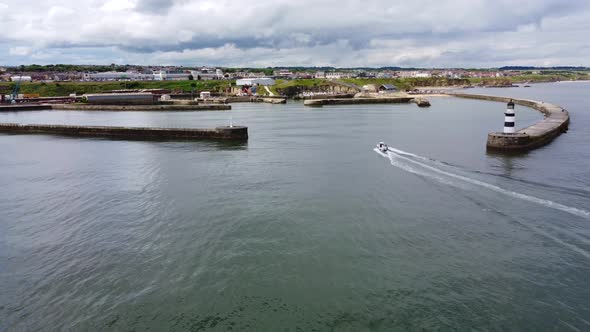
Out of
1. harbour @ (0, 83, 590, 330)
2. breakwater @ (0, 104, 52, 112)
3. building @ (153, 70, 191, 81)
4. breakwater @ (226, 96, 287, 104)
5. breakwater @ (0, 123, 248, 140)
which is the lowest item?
harbour @ (0, 83, 590, 330)

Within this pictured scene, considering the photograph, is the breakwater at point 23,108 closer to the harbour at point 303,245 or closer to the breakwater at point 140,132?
the breakwater at point 140,132

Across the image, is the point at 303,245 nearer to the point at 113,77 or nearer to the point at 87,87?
the point at 87,87

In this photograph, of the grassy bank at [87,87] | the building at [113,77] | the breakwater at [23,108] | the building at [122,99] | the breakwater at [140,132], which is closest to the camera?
the breakwater at [140,132]

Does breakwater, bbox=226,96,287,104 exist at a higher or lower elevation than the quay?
higher

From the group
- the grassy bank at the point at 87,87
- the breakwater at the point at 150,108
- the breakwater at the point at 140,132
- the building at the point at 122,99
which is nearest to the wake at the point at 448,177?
the breakwater at the point at 140,132

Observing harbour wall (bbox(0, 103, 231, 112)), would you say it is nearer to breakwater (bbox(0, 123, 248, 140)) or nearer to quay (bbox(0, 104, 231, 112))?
quay (bbox(0, 104, 231, 112))

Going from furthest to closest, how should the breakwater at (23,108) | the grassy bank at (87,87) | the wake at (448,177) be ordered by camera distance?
the grassy bank at (87,87) < the breakwater at (23,108) < the wake at (448,177)

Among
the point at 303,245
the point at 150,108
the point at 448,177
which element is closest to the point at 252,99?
the point at 150,108

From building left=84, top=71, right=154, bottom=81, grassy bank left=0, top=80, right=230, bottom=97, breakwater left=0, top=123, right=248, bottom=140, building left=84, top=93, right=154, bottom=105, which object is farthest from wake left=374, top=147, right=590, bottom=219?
building left=84, top=71, right=154, bottom=81
